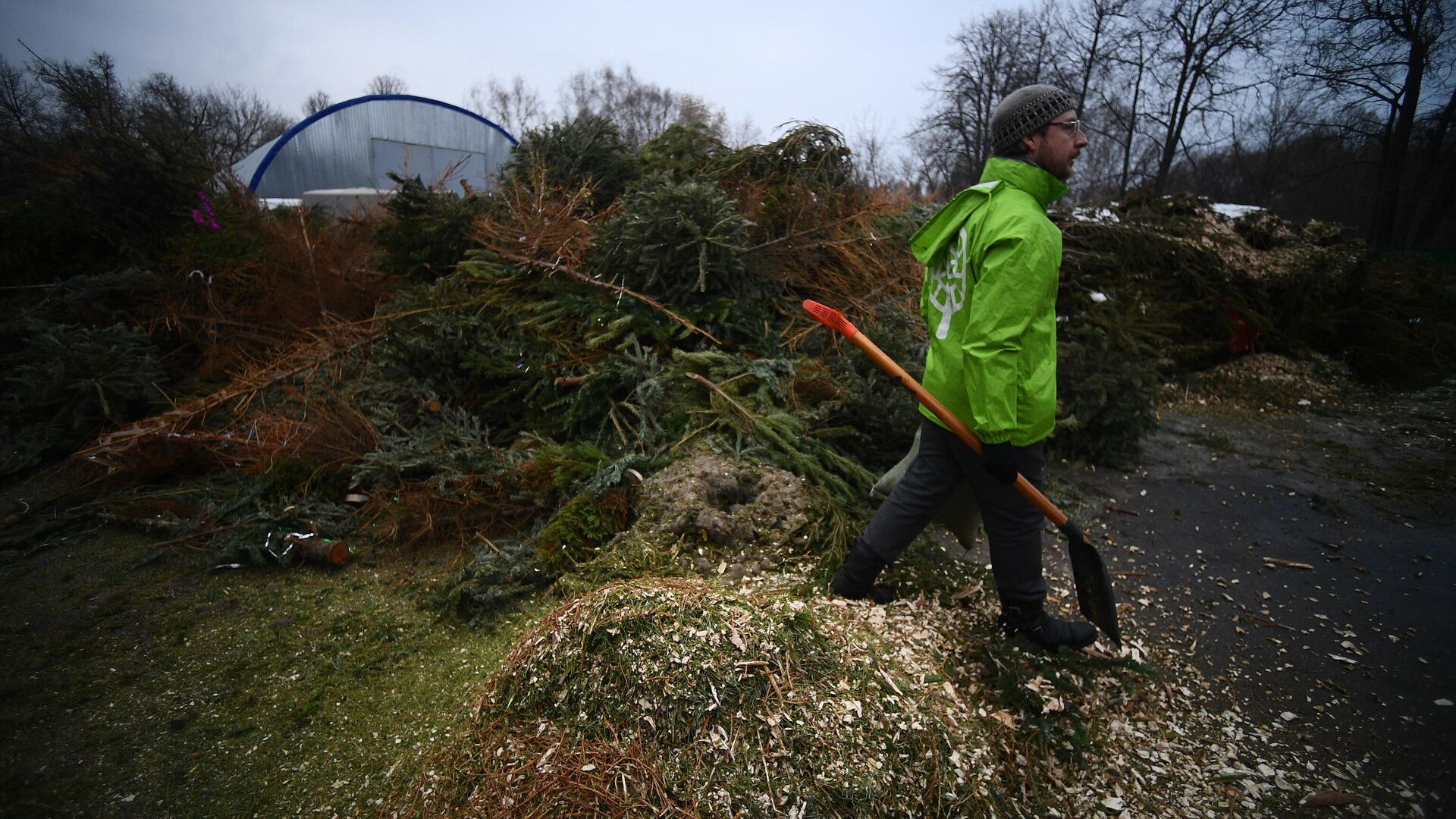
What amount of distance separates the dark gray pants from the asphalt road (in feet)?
3.25

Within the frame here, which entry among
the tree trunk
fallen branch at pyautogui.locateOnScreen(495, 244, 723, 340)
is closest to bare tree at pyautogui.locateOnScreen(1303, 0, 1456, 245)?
the tree trunk

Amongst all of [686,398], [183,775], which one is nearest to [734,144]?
[686,398]

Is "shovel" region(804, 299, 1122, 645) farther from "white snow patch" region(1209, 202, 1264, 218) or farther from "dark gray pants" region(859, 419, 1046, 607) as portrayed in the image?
"white snow patch" region(1209, 202, 1264, 218)

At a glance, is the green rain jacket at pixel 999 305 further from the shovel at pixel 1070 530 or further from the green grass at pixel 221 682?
the green grass at pixel 221 682

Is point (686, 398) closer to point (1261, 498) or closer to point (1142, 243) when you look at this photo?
point (1261, 498)

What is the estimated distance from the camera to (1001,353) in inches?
83.7

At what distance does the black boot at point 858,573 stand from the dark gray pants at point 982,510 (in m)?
0.03

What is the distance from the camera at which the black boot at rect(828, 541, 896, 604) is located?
2.56 m

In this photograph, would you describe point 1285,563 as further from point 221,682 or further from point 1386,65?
point 1386,65


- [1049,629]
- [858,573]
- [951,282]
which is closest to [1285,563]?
[1049,629]

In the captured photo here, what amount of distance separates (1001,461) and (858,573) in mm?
731

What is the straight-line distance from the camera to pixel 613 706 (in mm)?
1927

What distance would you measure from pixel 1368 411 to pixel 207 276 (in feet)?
33.8

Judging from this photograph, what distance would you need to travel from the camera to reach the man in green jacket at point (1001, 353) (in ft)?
7.00
